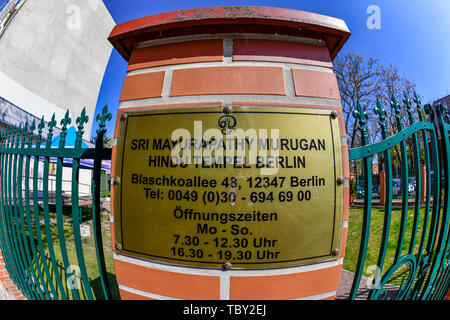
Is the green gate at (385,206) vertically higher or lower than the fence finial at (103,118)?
lower

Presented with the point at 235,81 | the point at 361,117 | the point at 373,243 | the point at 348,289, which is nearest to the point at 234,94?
the point at 235,81

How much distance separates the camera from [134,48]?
3.35 ft

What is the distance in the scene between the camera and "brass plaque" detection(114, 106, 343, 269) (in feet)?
2.72

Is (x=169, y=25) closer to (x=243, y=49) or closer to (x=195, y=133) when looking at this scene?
(x=243, y=49)

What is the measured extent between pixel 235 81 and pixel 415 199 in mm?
1242

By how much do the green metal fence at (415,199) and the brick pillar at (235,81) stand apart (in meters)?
0.22

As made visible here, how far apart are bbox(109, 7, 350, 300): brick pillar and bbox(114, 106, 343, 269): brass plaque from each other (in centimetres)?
5

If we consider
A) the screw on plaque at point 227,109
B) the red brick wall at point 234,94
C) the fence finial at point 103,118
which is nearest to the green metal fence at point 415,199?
the red brick wall at point 234,94

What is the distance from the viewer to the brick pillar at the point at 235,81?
86 cm

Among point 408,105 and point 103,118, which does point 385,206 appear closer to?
point 408,105

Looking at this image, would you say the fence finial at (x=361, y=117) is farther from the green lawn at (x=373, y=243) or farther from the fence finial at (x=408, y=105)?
the green lawn at (x=373, y=243)

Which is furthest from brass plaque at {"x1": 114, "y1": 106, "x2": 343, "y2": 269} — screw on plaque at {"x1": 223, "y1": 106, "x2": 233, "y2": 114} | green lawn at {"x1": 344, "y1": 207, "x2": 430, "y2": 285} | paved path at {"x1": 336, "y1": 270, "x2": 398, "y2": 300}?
green lawn at {"x1": 344, "y1": 207, "x2": 430, "y2": 285}

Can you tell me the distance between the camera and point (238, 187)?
0.83 m

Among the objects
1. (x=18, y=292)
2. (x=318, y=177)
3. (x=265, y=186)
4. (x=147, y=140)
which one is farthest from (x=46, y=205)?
(x=318, y=177)
